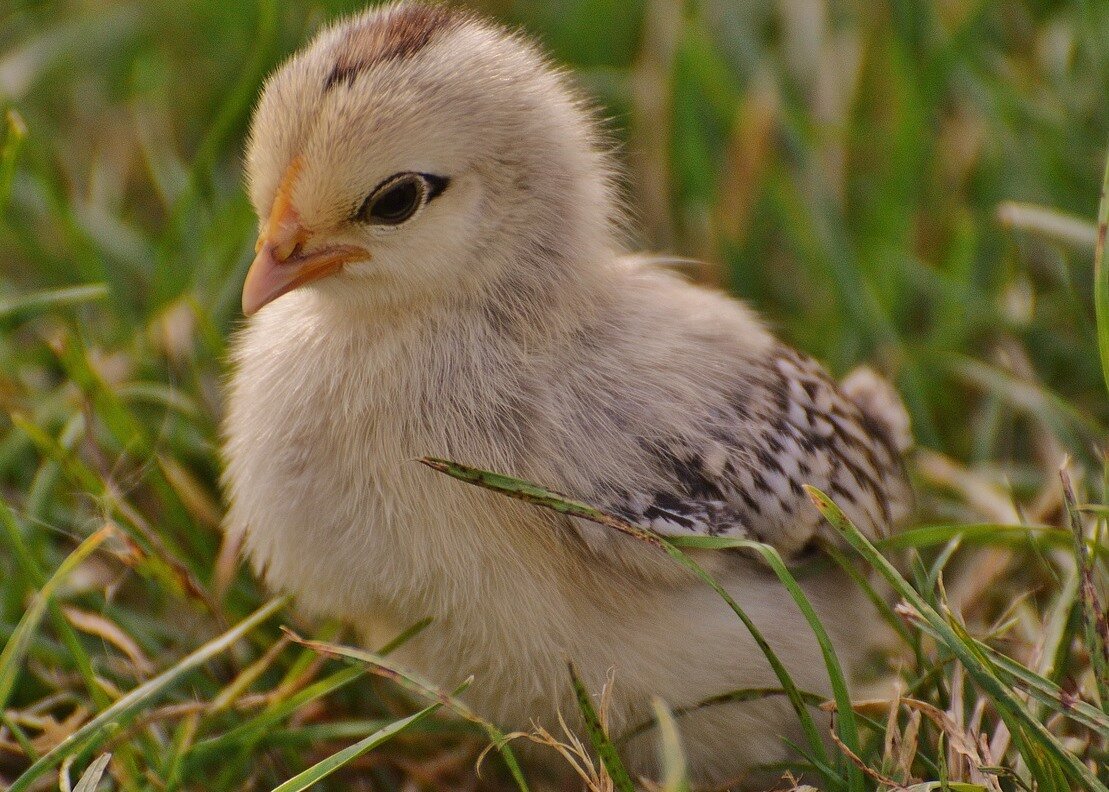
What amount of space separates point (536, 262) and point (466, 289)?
157 mm

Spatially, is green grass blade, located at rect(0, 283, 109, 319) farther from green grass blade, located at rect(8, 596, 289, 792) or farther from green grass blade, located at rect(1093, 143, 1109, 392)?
green grass blade, located at rect(1093, 143, 1109, 392)

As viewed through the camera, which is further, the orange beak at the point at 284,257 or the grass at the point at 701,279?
the grass at the point at 701,279

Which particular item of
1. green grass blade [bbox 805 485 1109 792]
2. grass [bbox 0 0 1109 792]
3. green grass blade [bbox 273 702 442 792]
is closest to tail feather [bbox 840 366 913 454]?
grass [bbox 0 0 1109 792]

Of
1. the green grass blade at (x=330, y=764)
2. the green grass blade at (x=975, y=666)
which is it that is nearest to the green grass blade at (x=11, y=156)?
the green grass blade at (x=330, y=764)

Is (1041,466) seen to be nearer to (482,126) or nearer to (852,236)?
(852,236)

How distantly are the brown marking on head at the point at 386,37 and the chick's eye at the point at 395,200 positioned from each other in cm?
22

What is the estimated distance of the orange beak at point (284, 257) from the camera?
250cm

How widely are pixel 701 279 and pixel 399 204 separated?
2105 millimetres

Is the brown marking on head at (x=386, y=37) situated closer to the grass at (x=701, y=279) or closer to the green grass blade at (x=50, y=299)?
the grass at (x=701, y=279)

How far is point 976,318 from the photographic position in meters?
4.03

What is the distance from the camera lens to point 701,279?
4.45 meters

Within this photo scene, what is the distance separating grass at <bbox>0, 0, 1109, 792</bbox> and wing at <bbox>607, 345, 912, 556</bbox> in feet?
0.39

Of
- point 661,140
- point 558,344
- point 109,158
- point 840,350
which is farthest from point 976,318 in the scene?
point 109,158

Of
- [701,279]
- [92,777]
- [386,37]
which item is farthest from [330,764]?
[701,279]
